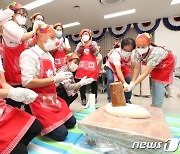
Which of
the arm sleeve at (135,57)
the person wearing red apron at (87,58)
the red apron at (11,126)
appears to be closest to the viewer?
the red apron at (11,126)

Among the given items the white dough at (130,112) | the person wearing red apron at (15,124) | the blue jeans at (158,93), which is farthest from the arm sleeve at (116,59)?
the person wearing red apron at (15,124)

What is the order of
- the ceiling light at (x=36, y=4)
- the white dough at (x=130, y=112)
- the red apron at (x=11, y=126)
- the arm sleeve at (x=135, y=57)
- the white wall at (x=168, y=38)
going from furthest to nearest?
the white wall at (x=168, y=38) → the ceiling light at (x=36, y=4) → the arm sleeve at (x=135, y=57) → the white dough at (x=130, y=112) → the red apron at (x=11, y=126)

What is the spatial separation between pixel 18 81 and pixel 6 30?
0.48m

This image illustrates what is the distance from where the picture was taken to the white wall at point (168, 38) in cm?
594

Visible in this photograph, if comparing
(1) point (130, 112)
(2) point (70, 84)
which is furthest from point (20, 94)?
(2) point (70, 84)

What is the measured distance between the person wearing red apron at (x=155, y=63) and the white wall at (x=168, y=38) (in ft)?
14.7

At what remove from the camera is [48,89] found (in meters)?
1.48

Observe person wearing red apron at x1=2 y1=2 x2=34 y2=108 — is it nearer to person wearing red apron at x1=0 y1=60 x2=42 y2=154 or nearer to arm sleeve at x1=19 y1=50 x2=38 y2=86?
arm sleeve at x1=19 y1=50 x2=38 y2=86

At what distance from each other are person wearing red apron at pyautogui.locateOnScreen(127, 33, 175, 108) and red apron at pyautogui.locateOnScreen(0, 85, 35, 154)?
3.84 feet

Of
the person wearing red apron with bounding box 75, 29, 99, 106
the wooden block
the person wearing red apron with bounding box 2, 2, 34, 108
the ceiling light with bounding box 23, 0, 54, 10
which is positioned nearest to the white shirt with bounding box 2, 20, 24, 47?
the person wearing red apron with bounding box 2, 2, 34, 108

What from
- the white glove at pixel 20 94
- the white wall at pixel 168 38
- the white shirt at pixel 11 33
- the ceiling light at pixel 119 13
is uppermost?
the ceiling light at pixel 119 13

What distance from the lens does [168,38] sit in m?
6.07

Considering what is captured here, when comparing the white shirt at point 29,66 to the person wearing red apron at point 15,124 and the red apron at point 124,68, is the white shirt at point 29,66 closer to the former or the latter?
the person wearing red apron at point 15,124

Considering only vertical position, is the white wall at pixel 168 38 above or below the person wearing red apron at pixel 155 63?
above
